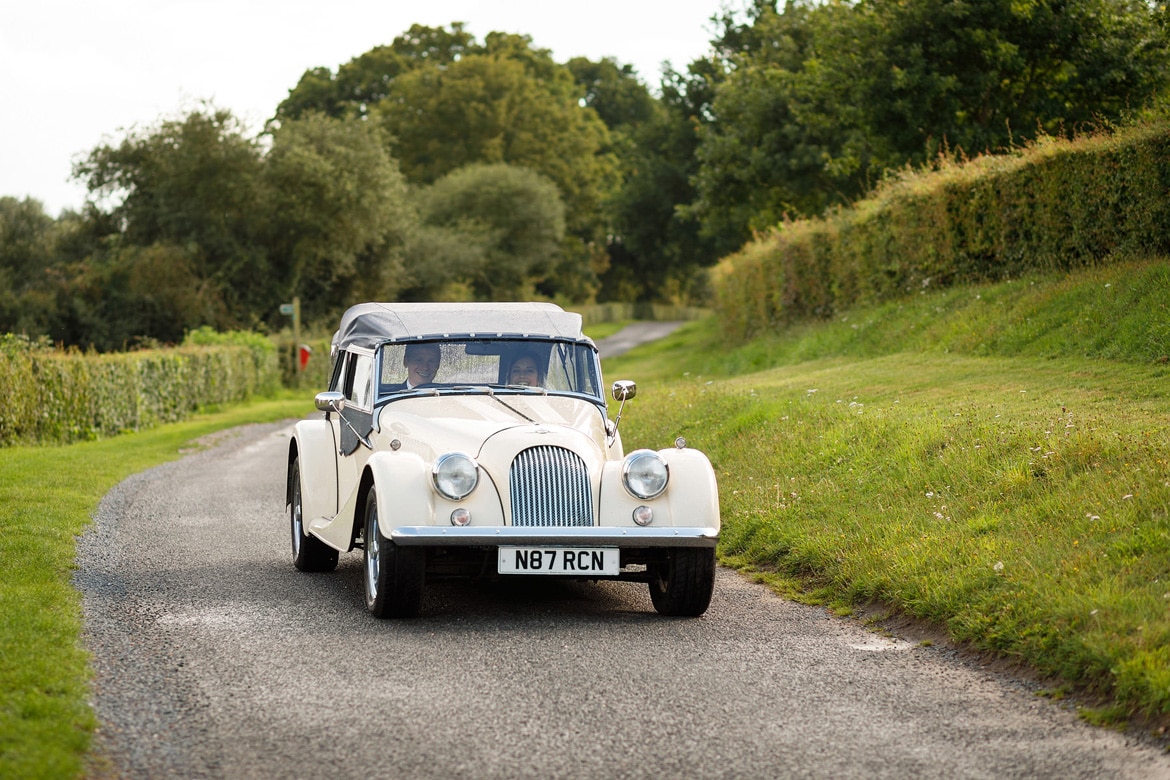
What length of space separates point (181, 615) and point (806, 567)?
14.2 feet

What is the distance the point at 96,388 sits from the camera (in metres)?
22.1

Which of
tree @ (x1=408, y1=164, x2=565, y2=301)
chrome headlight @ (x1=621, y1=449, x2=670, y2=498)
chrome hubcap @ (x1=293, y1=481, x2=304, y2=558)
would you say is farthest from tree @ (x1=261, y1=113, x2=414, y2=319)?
chrome headlight @ (x1=621, y1=449, x2=670, y2=498)

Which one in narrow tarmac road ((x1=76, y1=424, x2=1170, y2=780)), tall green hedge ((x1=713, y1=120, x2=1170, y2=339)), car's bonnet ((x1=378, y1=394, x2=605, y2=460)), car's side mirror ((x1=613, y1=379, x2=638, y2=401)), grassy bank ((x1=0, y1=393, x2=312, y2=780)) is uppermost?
tall green hedge ((x1=713, y1=120, x2=1170, y2=339))

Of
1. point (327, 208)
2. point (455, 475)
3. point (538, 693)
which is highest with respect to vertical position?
point (327, 208)

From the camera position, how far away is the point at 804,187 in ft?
131

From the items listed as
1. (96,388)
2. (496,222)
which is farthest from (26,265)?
(496,222)

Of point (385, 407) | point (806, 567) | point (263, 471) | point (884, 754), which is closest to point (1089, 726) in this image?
point (884, 754)

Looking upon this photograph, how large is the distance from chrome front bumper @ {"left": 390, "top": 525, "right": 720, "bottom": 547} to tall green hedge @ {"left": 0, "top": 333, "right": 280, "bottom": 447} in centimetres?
1415

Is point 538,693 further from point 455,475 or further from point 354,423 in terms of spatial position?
point 354,423

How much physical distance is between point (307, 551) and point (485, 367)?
6.53ft

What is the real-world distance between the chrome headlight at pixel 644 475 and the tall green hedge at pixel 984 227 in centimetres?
1037

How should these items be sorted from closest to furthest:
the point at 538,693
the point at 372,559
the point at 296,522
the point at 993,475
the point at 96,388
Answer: the point at 538,693, the point at 372,559, the point at 993,475, the point at 296,522, the point at 96,388

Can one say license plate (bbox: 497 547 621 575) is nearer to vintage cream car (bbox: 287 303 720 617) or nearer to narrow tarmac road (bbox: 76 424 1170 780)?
vintage cream car (bbox: 287 303 720 617)

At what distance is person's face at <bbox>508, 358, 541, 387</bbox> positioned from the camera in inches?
364
